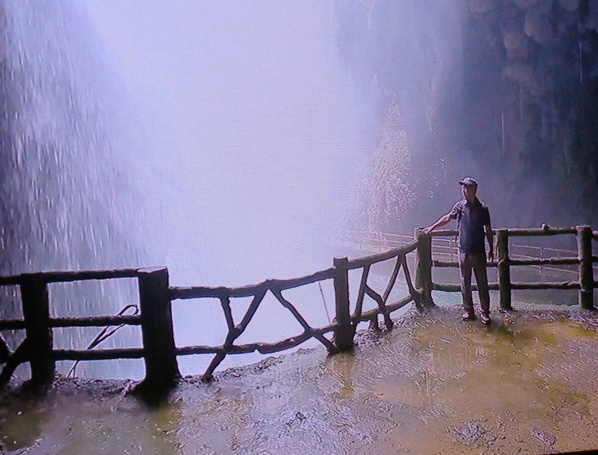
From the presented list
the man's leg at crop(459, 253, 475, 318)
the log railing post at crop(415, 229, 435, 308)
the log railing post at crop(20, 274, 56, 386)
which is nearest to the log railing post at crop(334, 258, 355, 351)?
the man's leg at crop(459, 253, 475, 318)

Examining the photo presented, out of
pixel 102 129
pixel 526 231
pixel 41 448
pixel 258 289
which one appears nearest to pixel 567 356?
pixel 526 231

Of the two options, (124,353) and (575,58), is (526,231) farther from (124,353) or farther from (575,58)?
(575,58)

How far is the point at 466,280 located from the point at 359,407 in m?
3.31

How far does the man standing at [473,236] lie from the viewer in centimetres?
643

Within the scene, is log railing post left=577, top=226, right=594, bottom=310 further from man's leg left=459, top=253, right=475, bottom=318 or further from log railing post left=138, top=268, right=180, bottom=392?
log railing post left=138, top=268, right=180, bottom=392

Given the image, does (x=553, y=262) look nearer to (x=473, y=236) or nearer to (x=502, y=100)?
(x=473, y=236)

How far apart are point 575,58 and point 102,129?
40380 millimetres

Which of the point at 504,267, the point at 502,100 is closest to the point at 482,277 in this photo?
the point at 504,267

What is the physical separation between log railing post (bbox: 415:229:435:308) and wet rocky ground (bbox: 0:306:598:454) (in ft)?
5.72

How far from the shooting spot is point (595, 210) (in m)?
16.7

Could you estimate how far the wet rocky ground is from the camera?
12.0ft

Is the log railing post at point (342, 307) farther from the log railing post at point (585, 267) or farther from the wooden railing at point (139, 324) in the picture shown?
the log railing post at point (585, 267)

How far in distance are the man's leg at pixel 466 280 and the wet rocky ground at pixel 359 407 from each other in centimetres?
86

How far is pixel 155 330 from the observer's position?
4.90 meters
